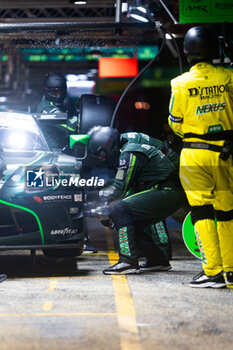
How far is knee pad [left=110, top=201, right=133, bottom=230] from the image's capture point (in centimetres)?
675

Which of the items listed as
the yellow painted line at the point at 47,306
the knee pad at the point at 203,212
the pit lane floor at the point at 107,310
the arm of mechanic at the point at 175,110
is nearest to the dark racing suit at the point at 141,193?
the pit lane floor at the point at 107,310

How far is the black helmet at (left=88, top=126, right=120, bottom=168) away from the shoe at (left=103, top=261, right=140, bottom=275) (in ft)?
3.57

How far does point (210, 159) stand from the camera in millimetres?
5906

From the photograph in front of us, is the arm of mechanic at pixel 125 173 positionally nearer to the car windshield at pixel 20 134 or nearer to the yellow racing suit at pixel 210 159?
the yellow racing suit at pixel 210 159

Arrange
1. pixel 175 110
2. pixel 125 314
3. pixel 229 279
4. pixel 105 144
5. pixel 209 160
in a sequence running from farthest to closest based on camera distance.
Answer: pixel 105 144 < pixel 175 110 < pixel 209 160 < pixel 229 279 < pixel 125 314

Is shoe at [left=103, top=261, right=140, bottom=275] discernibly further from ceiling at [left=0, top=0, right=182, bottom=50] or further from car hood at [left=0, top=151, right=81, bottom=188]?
ceiling at [left=0, top=0, right=182, bottom=50]

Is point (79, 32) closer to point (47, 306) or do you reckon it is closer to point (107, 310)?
point (47, 306)

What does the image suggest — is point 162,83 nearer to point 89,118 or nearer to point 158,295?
point 89,118

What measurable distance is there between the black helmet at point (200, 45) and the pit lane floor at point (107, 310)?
2.08 meters

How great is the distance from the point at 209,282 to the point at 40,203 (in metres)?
1.69

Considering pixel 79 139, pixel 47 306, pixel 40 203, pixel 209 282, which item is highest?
pixel 79 139

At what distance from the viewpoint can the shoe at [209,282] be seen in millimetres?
5949

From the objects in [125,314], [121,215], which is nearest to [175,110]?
[121,215]

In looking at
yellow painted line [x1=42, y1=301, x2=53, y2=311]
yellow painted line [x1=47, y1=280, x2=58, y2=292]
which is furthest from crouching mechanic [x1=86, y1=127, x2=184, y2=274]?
yellow painted line [x1=42, y1=301, x2=53, y2=311]
